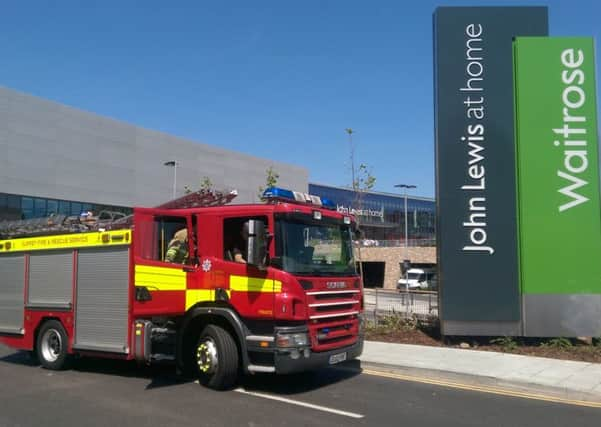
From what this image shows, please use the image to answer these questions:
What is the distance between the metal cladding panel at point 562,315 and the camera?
38.7ft

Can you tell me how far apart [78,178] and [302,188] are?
1127 inches

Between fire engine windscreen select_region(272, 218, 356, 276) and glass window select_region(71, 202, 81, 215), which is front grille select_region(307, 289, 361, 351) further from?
glass window select_region(71, 202, 81, 215)

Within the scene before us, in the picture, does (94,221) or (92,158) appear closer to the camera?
(94,221)

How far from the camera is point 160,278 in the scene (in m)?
8.94

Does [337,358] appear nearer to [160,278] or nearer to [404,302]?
[160,278]

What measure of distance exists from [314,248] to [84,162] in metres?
43.1

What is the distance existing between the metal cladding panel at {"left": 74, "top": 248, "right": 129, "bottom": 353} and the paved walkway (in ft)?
15.1

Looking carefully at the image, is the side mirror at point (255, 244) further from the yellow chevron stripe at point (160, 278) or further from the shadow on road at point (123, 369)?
the shadow on road at point (123, 369)

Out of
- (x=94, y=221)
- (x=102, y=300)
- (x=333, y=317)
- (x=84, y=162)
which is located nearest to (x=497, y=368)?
(x=333, y=317)

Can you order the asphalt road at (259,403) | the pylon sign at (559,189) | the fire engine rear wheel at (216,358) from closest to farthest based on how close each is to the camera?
the asphalt road at (259,403) < the fire engine rear wheel at (216,358) < the pylon sign at (559,189)

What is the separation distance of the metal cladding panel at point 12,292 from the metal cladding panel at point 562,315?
34.0ft

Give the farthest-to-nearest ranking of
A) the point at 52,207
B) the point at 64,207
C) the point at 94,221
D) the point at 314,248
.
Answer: the point at 64,207 → the point at 52,207 → the point at 94,221 → the point at 314,248

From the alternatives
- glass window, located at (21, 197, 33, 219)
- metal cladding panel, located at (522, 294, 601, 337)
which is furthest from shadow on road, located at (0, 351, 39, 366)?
glass window, located at (21, 197, 33, 219)

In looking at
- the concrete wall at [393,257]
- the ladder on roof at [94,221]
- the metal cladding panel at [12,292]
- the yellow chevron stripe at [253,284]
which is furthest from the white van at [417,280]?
the yellow chevron stripe at [253,284]
